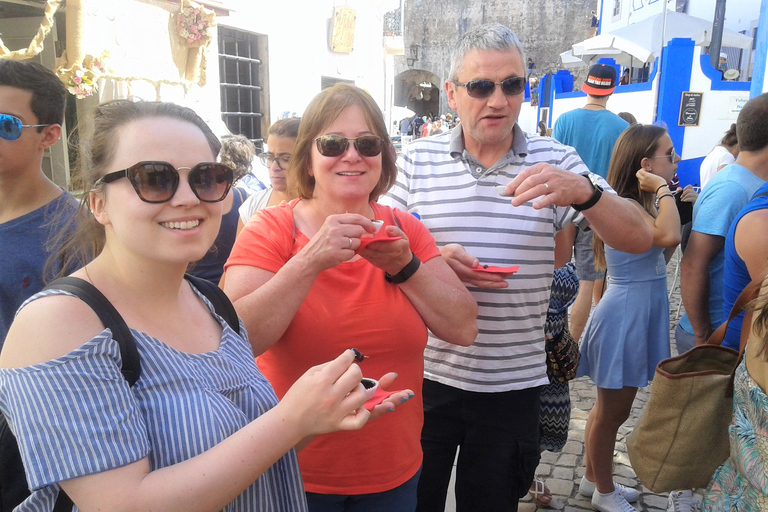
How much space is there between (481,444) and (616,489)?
149cm

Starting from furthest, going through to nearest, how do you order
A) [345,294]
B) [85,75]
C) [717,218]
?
[85,75]
[717,218]
[345,294]

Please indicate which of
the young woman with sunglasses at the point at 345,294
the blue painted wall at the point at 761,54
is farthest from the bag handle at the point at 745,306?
the blue painted wall at the point at 761,54

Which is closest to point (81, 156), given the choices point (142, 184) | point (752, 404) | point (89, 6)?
point (142, 184)

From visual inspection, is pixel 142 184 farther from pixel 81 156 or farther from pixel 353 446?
pixel 353 446

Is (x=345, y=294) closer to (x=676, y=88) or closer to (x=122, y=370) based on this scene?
(x=122, y=370)

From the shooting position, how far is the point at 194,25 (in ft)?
22.1

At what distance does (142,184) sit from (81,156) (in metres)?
0.27

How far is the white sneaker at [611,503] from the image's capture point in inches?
122

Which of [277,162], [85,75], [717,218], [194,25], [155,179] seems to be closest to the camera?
[155,179]

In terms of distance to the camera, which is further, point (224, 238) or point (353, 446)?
point (224, 238)

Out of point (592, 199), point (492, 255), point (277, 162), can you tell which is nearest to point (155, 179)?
point (492, 255)

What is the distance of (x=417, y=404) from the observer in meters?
1.93

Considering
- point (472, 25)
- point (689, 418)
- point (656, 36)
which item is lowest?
point (689, 418)

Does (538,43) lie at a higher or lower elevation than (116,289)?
higher
